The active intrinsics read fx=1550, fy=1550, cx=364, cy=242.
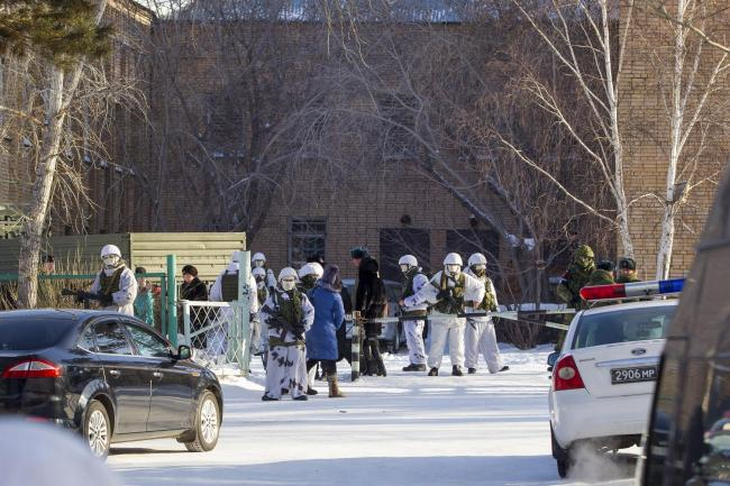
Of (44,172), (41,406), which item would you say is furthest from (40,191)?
(41,406)

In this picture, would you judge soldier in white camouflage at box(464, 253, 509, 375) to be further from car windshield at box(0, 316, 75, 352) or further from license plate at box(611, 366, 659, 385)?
license plate at box(611, 366, 659, 385)

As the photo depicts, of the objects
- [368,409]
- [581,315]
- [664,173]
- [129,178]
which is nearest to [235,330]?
[368,409]

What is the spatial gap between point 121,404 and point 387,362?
665 inches

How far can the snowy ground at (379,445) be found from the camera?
11.7 metres

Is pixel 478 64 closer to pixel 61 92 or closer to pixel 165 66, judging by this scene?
pixel 165 66

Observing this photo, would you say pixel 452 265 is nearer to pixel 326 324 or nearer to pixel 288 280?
pixel 326 324

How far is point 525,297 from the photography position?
36.4 meters

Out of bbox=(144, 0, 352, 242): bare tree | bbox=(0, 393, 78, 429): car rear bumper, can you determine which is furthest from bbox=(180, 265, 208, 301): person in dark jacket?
bbox=(0, 393, 78, 429): car rear bumper

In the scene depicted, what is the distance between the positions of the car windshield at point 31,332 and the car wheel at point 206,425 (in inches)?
78.6

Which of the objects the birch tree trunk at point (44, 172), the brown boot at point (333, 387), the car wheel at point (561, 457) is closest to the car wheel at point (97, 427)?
the car wheel at point (561, 457)

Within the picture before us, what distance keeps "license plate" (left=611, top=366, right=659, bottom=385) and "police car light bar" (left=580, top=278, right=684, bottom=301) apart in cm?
381

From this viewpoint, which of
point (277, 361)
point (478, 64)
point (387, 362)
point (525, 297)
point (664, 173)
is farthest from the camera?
point (525, 297)

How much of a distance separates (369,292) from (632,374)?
1484 centimetres

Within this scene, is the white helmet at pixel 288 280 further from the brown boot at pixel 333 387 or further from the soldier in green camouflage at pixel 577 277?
the soldier in green camouflage at pixel 577 277
